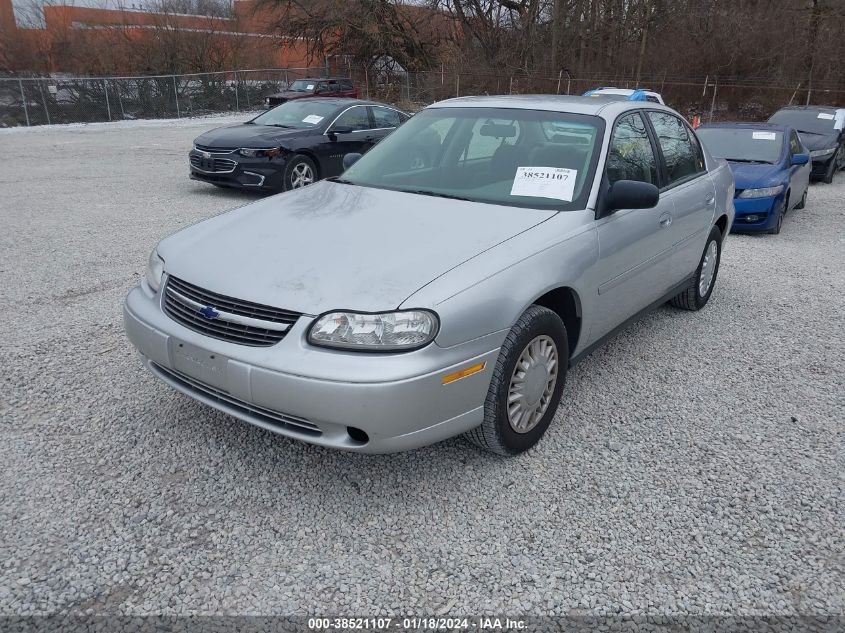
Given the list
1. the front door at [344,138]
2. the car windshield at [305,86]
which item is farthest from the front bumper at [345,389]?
the car windshield at [305,86]

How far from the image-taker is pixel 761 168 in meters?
8.96

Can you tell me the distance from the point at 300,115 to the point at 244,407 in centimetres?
876

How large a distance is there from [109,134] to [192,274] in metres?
20.4

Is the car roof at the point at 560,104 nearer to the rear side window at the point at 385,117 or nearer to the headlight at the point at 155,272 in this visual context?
the headlight at the point at 155,272

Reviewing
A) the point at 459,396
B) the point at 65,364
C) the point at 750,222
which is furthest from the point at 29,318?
the point at 750,222

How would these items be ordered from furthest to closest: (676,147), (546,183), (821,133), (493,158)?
1. (821,133)
2. (676,147)
3. (493,158)
4. (546,183)

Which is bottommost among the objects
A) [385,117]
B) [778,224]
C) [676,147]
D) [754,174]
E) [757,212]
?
[778,224]

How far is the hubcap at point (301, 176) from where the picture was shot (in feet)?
32.7

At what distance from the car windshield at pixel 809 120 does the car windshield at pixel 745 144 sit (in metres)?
4.87

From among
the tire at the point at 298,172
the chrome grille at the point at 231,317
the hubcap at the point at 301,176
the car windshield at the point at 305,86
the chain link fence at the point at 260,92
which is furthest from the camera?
the car windshield at the point at 305,86

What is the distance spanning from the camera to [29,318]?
5.01 m

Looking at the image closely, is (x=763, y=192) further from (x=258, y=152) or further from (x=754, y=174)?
(x=258, y=152)

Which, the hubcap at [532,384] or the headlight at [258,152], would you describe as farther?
the headlight at [258,152]

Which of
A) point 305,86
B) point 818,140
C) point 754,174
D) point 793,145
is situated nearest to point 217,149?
point 754,174
